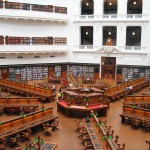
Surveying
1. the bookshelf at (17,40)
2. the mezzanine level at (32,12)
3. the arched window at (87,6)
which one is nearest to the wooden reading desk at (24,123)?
the bookshelf at (17,40)

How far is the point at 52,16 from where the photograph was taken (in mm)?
25375

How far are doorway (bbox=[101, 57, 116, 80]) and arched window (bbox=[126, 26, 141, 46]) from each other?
5.26 m

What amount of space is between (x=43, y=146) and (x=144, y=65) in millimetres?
18265

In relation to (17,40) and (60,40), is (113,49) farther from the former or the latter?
(17,40)

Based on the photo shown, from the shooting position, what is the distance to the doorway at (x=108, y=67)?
26594 millimetres

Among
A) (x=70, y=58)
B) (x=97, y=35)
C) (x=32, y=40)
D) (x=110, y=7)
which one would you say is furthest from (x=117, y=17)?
(x=32, y=40)

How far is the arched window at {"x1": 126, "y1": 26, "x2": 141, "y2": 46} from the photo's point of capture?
2998 centimetres

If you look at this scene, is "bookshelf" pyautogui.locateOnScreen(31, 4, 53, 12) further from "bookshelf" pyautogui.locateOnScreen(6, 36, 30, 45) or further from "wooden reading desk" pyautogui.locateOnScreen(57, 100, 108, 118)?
"wooden reading desk" pyautogui.locateOnScreen(57, 100, 108, 118)

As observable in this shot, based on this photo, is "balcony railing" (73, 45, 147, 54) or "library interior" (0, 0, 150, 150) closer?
"library interior" (0, 0, 150, 150)

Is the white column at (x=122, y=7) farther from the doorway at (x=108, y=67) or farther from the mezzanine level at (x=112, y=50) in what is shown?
the doorway at (x=108, y=67)

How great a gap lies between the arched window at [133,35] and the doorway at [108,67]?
5.26 m

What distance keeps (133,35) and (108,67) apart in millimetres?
6364

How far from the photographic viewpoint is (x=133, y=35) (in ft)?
99.9

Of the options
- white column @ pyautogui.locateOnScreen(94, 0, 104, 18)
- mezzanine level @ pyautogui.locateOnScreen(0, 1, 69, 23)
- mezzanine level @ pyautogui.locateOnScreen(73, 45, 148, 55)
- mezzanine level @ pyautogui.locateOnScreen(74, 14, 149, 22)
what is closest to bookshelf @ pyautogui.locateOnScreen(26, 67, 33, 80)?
mezzanine level @ pyautogui.locateOnScreen(0, 1, 69, 23)
